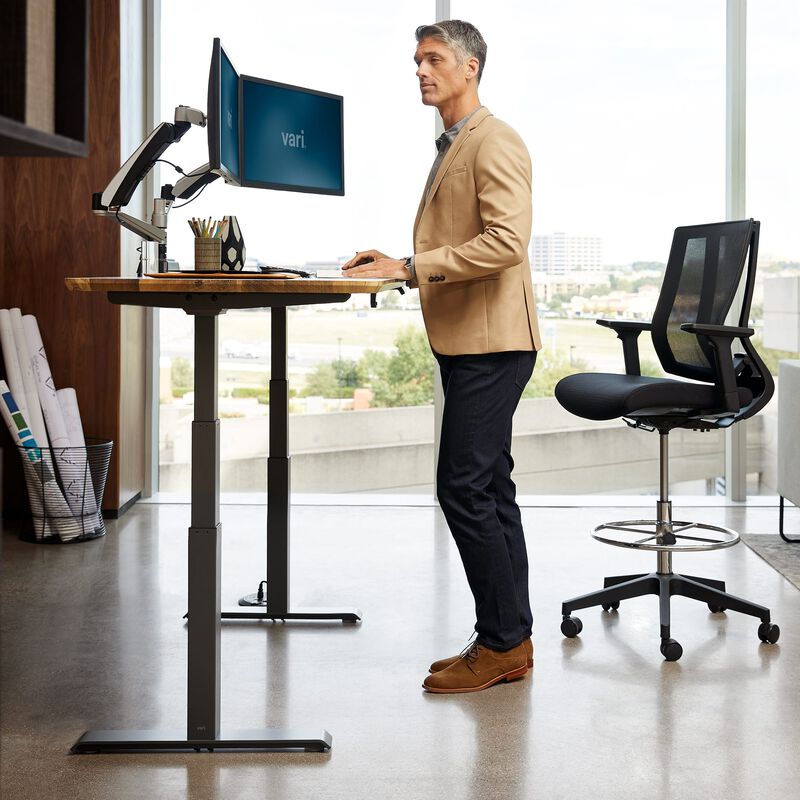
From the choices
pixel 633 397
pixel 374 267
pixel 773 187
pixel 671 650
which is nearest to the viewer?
pixel 374 267

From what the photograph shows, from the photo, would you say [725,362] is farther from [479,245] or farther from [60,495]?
[60,495]

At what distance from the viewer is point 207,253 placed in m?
2.44

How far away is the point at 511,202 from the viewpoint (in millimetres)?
2445

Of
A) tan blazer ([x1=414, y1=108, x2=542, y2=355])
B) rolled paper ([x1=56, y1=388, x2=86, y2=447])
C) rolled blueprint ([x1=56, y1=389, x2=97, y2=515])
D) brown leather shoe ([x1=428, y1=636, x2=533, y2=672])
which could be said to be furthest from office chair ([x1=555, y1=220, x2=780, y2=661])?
rolled paper ([x1=56, y1=388, x2=86, y2=447])

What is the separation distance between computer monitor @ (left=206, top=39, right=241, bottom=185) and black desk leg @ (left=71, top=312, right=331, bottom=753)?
0.48 meters

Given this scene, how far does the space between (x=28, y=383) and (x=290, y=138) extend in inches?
77.5

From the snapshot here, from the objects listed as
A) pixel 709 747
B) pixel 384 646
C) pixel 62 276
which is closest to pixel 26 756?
pixel 384 646

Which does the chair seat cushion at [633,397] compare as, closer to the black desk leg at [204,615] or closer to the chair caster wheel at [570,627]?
the chair caster wheel at [570,627]

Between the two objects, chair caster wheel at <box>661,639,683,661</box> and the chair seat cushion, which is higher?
the chair seat cushion

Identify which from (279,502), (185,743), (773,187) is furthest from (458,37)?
(773,187)

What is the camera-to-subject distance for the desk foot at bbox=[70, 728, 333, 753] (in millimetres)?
2188

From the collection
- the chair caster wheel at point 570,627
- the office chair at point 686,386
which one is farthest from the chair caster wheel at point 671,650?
the chair caster wheel at point 570,627

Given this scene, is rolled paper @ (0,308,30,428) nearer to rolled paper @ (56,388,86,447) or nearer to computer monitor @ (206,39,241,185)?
rolled paper @ (56,388,86,447)

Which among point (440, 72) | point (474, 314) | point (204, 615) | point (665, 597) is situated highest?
point (440, 72)
